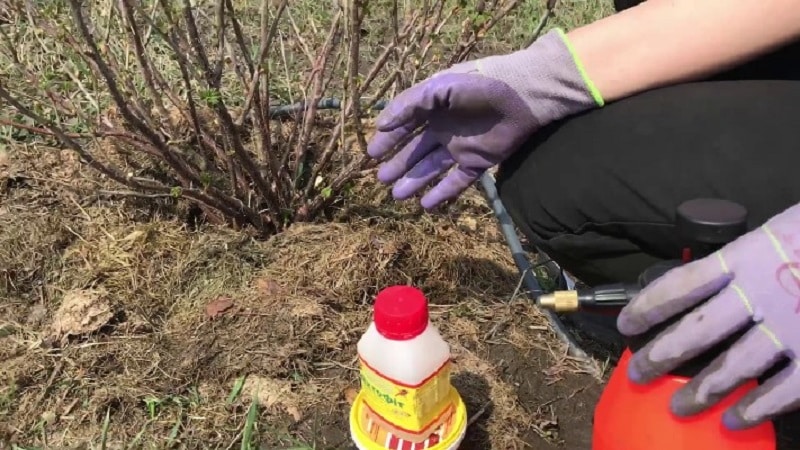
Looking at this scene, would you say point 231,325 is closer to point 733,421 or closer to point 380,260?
point 380,260

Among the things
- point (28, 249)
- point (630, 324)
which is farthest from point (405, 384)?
point (28, 249)

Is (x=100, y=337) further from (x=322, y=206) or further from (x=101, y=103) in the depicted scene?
(x=101, y=103)

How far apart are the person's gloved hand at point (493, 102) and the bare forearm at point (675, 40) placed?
0.14 ft

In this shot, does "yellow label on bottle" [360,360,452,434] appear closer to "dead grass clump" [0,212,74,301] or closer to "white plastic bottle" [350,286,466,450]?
"white plastic bottle" [350,286,466,450]

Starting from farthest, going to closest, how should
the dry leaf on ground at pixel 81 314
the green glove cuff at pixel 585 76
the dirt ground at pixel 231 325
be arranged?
the dry leaf on ground at pixel 81 314, the dirt ground at pixel 231 325, the green glove cuff at pixel 585 76

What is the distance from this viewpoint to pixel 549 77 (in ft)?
5.24

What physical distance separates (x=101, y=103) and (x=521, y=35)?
1606 millimetres

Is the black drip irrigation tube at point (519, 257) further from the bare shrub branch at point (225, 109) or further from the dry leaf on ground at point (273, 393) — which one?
the dry leaf on ground at point (273, 393)

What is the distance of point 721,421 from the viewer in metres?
1.28

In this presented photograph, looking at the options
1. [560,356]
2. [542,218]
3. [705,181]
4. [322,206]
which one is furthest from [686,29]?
[322,206]

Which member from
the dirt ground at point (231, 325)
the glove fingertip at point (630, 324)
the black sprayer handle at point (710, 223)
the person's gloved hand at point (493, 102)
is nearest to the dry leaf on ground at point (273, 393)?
the dirt ground at point (231, 325)

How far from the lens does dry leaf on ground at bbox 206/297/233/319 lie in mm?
2082

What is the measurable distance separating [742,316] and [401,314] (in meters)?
0.56

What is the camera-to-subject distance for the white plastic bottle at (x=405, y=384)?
1529 millimetres
